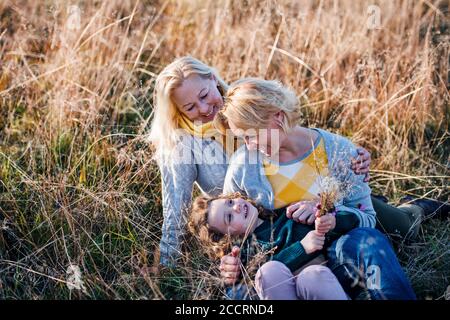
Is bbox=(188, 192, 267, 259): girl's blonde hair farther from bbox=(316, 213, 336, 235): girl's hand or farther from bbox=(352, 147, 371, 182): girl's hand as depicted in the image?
bbox=(352, 147, 371, 182): girl's hand

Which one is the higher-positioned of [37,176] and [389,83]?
[389,83]

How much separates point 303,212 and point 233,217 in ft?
0.94

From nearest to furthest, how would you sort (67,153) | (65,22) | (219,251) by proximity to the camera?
(219,251) → (67,153) → (65,22)

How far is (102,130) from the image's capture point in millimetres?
3703

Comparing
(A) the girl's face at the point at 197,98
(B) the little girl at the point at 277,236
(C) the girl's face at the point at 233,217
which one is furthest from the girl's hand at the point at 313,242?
(A) the girl's face at the point at 197,98

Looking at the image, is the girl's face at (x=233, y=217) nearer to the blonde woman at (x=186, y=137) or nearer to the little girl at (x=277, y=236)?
the little girl at (x=277, y=236)

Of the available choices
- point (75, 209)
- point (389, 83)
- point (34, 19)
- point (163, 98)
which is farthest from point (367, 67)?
point (34, 19)

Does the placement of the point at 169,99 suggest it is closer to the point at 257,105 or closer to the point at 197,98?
the point at 197,98

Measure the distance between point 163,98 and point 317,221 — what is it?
949mm

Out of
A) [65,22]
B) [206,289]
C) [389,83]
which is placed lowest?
[206,289]

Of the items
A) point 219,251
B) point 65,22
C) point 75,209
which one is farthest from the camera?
point 65,22

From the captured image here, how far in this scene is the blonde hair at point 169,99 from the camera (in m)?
2.96

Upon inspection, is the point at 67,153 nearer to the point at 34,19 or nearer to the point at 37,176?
the point at 37,176

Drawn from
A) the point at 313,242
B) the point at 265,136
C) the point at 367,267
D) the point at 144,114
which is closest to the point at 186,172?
the point at 265,136
